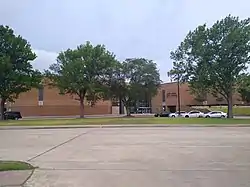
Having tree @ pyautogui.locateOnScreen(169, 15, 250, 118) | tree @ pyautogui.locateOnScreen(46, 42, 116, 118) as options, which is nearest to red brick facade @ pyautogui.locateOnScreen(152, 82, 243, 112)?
tree @ pyautogui.locateOnScreen(46, 42, 116, 118)

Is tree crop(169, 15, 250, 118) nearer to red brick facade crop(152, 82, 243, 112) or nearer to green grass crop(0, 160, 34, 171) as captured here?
green grass crop(0, 160, 34, 171)

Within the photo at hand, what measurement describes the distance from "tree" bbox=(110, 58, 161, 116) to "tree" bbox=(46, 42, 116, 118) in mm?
2572

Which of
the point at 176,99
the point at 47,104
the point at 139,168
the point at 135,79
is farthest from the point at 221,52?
the point at 176,99

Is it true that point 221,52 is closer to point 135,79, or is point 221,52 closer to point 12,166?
point 135,79

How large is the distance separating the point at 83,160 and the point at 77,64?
5219 cm

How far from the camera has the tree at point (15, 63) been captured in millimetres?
58844

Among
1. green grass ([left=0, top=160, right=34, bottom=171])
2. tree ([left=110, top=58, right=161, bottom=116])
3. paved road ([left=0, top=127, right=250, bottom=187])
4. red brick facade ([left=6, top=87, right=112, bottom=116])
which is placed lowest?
paved road ([left=0, top=127, right=250, bottom=187])

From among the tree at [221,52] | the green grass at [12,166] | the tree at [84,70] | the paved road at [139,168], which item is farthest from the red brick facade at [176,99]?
the green grass at [12,166]

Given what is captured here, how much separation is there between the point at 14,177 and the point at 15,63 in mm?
53413

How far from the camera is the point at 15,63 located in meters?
60.6

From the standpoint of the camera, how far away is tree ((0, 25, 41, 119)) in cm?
5884

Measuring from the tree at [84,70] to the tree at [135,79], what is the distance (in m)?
2.57

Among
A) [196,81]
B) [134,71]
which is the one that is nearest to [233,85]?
[196,81]

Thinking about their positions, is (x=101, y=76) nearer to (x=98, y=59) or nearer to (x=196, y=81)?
(x=98, y=59)
